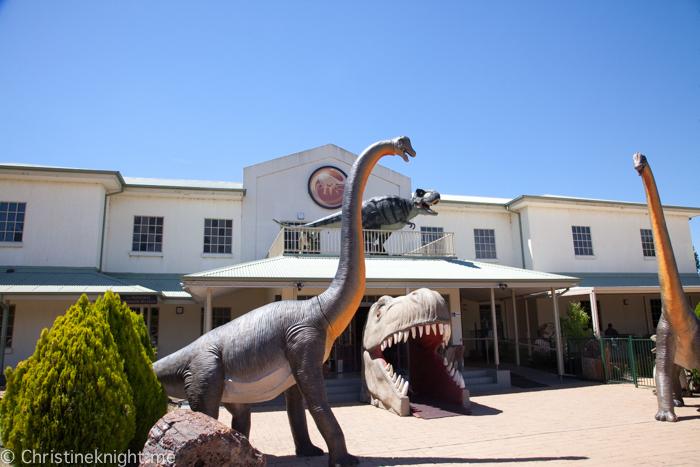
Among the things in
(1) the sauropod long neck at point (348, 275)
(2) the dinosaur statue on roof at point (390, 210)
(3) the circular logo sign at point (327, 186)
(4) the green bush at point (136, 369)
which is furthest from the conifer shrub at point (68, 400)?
(3) the circular logo sign at point (327, 186)

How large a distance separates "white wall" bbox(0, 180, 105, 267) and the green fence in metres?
15.3

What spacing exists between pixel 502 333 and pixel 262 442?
14.7 m

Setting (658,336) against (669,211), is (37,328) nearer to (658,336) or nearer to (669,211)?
(658,336)

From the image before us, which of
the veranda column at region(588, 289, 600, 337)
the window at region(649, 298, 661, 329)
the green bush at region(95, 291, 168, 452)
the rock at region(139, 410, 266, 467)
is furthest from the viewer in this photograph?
the window at region(649, 298, 661, 329)

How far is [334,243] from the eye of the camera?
14.5 metres

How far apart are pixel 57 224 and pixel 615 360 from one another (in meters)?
17.3

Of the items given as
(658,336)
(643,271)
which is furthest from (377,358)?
(643,271)

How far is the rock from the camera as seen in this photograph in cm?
346

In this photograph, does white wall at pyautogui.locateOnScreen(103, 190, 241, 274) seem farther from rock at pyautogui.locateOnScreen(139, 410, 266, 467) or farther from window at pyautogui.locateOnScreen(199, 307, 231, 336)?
rock at pyautogui.locateOnScreen(139, 410, 266, 467)

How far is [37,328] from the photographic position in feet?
45.0

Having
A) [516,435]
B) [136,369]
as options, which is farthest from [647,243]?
[136,369]

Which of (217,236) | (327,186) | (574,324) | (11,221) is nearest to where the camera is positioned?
(574,324)

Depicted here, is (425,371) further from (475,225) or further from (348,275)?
(475,225)

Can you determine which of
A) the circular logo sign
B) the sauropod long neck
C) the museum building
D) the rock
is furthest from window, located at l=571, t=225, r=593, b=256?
the rock
